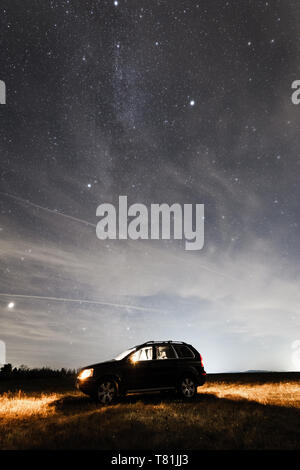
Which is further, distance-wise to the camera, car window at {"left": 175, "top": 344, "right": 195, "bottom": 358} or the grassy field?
car window at {"left": 175, "top": 344, "right": 195, "bottom": 358}

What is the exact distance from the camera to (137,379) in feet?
32.7

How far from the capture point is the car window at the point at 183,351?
35.5 feet

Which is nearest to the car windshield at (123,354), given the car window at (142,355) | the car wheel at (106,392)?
the car window at (142,355)

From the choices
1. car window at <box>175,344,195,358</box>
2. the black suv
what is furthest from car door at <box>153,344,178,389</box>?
car window at <box>175,344,195,358</box>

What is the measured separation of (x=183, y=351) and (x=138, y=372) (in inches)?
65.8

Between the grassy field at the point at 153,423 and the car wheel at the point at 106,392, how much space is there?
13.8 inches

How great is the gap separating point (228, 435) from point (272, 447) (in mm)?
848

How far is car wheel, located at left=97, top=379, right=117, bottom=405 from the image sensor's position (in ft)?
31.7

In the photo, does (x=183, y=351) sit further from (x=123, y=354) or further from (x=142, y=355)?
(x=123, y=354)

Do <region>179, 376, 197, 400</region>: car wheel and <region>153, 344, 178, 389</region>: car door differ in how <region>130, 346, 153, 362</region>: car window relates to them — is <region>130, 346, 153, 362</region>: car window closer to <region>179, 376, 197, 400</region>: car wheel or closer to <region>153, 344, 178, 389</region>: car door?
<region>153, 344, 178, 389</region>: car door

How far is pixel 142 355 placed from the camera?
1037cm

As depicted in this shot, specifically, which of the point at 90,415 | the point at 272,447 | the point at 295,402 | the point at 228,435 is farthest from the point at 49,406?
the point at 295,402

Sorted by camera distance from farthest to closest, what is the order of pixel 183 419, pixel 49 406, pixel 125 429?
pixel 49 406 → pixel 183 419 → pixel 125 429
